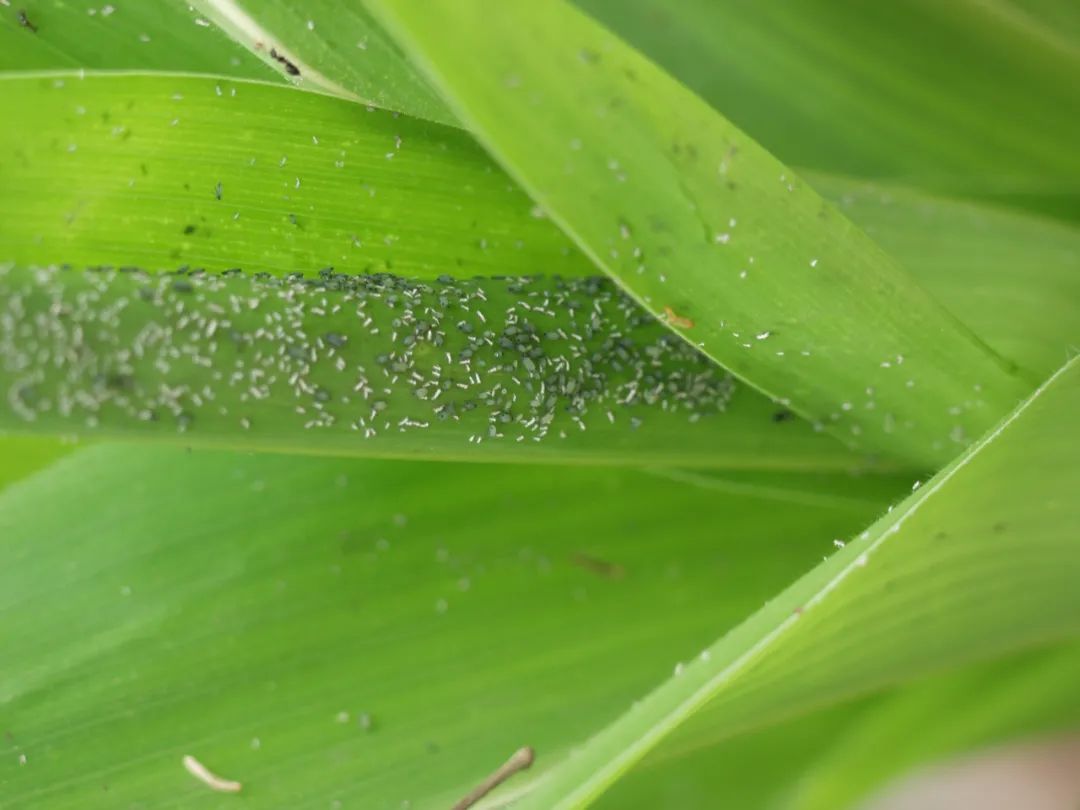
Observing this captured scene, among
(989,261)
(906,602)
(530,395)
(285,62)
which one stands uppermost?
(285,62)

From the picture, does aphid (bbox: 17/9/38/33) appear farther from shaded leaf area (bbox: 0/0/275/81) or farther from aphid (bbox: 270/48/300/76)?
aphid (bbox: 270/48/300/76)

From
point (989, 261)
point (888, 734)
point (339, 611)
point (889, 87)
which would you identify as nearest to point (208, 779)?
point (339, 611)

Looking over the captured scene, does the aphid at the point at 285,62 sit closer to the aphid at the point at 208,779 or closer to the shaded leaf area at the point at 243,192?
the shaded leaf area at the point at 243,192

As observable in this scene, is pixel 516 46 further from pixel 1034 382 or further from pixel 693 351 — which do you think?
pixel 1034 382

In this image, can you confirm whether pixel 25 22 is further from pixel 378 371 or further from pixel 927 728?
pixel 927 728

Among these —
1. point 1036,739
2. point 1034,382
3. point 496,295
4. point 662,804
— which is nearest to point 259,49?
point 496,295

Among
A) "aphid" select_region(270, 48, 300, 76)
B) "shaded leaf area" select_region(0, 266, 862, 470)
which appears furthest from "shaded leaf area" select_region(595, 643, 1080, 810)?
"aphid" select_region(270, 48, 300, 76)
